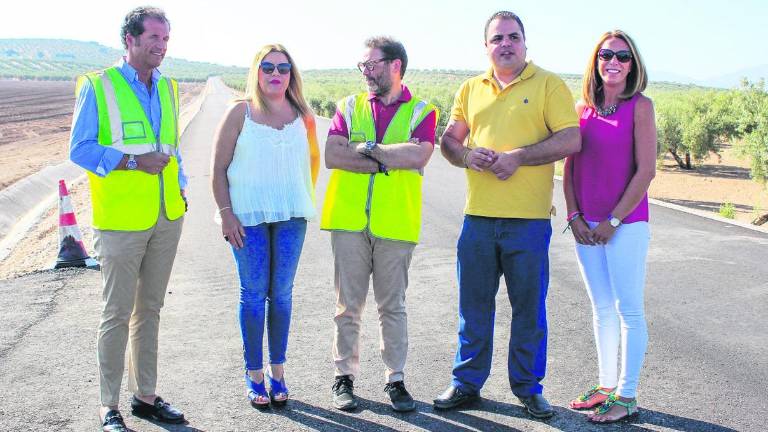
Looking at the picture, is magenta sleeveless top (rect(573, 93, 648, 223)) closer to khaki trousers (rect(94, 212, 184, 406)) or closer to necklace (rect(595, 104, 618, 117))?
necklace (rect(595, 104, 618, 117))

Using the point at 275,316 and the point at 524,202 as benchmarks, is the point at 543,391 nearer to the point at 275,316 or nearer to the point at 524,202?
the point at 524,202

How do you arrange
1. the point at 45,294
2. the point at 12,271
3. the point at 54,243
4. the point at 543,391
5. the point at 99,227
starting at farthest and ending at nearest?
1. the point at 54,243
2. the point at 12,271
3. the point at 45,294
4. the point at 543,391
5. the point at 99,227

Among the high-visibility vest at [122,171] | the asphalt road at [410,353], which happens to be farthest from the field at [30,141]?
the high-visibility vest at [122,171]

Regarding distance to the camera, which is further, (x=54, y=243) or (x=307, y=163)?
(x=54, y=243)

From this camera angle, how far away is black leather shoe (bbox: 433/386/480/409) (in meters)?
4.23

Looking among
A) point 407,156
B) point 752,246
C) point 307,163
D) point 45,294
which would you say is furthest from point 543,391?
point 752,246

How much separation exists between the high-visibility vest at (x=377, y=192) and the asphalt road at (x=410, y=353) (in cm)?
104

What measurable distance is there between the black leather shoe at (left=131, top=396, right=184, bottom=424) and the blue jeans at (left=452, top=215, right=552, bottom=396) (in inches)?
61.3

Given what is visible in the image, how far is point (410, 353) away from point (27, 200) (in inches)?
424

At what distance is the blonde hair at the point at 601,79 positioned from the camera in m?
4.00

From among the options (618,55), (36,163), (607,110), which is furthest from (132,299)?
(36,163)

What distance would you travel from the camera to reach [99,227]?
3857 millimetres

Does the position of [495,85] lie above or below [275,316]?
above

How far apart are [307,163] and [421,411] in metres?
1.55
